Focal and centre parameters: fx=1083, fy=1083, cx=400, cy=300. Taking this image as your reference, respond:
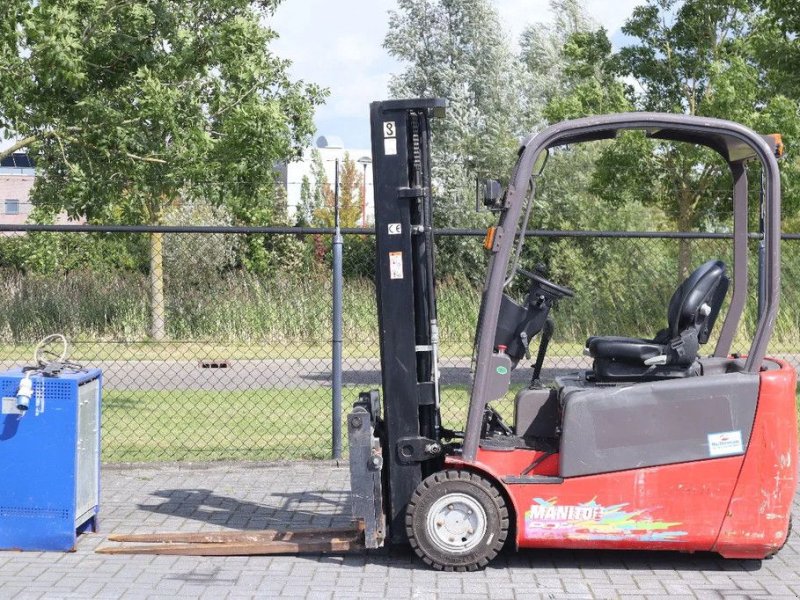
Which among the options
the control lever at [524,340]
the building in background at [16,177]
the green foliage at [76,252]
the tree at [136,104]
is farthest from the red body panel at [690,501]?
the green foliage at [76,252]

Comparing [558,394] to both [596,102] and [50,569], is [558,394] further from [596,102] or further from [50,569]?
[596,102]

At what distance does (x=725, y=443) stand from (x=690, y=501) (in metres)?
0.38

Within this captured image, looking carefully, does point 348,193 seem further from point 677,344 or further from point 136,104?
point 677,344

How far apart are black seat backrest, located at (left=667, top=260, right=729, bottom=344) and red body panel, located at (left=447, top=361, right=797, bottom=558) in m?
0.50

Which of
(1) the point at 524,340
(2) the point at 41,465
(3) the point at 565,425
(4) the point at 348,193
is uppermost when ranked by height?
(4) the point at 348,193

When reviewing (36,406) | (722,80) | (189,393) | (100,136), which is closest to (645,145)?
(722,80)

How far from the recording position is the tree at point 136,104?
32.4 ft

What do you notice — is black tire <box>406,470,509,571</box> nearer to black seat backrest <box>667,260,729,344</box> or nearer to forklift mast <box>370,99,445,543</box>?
forklift mast <box>370,99,445,543</box>

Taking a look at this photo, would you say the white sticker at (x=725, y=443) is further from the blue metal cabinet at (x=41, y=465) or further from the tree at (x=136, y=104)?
the tree at (x=136, y=104)

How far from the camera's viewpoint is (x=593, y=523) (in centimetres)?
614

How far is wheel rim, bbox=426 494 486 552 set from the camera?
244 inches

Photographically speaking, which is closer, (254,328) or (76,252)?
(254,328)

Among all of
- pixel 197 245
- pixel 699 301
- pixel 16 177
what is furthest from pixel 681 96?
pixel 699 301

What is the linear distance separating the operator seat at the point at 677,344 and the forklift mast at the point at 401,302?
104cm
